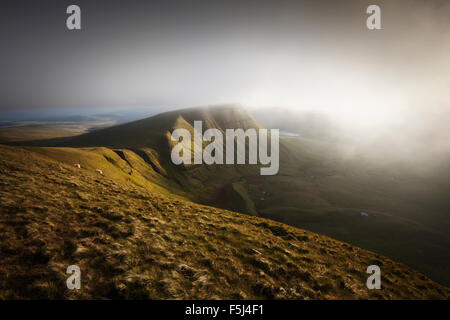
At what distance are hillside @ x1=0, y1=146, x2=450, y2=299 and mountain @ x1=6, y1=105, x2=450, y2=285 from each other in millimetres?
32233

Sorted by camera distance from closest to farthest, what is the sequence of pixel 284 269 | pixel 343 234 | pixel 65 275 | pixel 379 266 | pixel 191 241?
pixel 65 275, pixel 284 269, pixel 191 241, pixel 379 266, pixel 343 234

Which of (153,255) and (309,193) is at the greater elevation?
(153,255)

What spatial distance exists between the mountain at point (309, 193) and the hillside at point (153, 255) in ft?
106

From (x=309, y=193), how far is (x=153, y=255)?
12839cm

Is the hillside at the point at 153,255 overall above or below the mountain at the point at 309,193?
above

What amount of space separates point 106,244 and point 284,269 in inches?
519

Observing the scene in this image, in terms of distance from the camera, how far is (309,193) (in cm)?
11938

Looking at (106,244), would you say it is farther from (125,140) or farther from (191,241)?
(125,140)

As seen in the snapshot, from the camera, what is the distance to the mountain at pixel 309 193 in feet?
210

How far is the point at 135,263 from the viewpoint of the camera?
10.3m

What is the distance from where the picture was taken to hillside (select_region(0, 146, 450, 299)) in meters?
8.71

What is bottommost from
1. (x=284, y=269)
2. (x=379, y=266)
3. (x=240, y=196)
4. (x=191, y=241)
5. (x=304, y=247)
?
(x=240, y=196)

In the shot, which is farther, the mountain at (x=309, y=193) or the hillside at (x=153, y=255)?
the mountain at (x=309, y=193)
